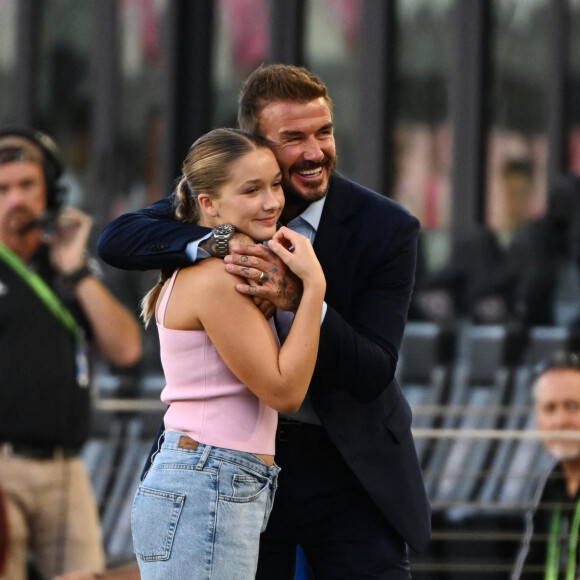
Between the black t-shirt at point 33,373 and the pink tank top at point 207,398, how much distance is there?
1672 mm

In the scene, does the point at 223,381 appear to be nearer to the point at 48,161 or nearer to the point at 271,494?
the point at 271,494

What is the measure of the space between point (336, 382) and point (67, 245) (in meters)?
1.89

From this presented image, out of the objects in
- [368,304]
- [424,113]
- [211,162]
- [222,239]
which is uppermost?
[424,113]

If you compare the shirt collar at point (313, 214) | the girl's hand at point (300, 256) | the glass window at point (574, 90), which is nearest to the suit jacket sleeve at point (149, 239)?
the girl's hand at point (300, 256)

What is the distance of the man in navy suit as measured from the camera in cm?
253

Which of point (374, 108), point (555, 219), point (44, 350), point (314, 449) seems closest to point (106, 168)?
point (374, 108)

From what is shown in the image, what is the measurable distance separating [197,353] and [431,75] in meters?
5.45

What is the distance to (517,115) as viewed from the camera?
738 centimetres

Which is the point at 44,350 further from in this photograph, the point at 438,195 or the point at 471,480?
the point at 438,195

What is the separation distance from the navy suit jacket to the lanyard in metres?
1.36

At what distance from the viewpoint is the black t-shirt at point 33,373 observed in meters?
3.98

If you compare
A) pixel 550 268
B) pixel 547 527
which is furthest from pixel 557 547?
pixel 550 268

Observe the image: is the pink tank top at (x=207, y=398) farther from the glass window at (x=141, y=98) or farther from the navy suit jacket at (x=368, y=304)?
the glass window at (x=141, y=98)

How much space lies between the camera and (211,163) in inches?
94.2
